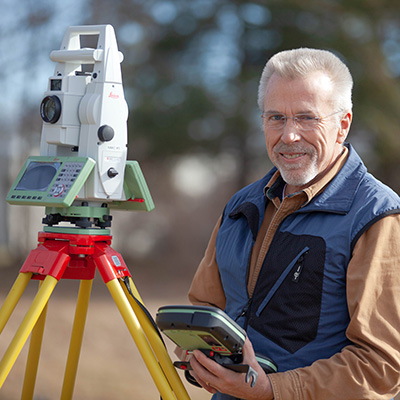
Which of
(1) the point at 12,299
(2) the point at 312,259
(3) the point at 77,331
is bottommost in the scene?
(3) the point at 77,331

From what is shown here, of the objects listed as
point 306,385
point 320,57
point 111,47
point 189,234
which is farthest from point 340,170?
point 189,234

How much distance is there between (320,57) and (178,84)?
9224mm

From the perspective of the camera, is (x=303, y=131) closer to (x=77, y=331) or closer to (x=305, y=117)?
(x=305, y=117)

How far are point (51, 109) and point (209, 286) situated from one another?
39.1 inches

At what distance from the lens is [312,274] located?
2.12m

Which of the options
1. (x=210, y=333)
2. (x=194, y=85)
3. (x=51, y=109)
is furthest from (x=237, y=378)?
(x=194, y=85)

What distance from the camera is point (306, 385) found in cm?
204

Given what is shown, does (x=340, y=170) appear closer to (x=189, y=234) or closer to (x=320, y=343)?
(x=320, y=343)

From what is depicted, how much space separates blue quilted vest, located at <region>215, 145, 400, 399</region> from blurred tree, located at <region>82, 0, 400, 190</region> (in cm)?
900

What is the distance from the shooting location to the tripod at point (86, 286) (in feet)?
8.07

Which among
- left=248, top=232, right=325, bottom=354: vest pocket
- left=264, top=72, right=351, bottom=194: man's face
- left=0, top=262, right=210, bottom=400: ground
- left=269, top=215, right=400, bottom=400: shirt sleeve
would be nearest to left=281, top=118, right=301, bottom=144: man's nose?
left=264, top=72, right=351, bottom=194: man's face

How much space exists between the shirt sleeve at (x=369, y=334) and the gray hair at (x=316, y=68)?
503 millimetres

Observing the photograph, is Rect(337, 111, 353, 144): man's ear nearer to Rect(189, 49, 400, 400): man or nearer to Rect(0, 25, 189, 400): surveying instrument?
Rect(189, 49, 400, 400): man

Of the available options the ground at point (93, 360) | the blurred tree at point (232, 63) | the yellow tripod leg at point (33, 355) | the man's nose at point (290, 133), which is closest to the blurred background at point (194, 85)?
the blurred tree at point (232, 63)
